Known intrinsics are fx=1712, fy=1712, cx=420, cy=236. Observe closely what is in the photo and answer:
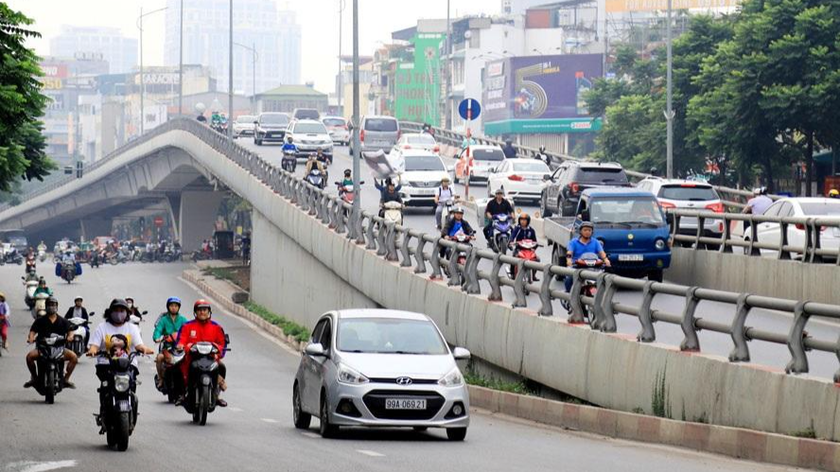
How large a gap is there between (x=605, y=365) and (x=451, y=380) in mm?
3028

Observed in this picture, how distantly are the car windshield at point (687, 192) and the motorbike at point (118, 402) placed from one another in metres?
23.1

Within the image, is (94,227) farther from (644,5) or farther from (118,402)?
(118,402)

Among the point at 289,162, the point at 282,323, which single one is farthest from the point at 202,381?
the point at 289,162

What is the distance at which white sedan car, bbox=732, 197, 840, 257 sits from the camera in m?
29.7

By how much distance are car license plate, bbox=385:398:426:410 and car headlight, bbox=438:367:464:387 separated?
297 millimetres

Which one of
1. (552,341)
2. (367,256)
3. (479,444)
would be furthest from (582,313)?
(367,256)

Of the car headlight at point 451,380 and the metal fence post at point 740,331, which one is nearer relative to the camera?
the metal fence post at point 740,331

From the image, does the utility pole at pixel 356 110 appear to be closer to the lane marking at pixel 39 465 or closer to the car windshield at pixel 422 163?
the car windshield at pixel 422 163

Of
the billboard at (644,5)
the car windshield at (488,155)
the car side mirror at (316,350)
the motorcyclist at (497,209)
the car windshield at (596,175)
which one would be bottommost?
the car side mirror at (316,350)

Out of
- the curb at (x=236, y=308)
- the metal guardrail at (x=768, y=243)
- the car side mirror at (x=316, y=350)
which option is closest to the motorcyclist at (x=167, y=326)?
the car side mirror at (x=316, y=350)

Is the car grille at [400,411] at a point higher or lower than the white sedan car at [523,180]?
lower

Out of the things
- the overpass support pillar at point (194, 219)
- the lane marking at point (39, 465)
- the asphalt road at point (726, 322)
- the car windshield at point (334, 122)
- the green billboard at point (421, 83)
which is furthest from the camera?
the green billboard at point (421, 83)

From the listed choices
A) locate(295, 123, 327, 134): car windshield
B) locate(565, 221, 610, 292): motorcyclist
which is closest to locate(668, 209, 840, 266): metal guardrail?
locate(565, 221, 610, 292): motorcyclist

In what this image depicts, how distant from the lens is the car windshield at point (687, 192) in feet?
126
